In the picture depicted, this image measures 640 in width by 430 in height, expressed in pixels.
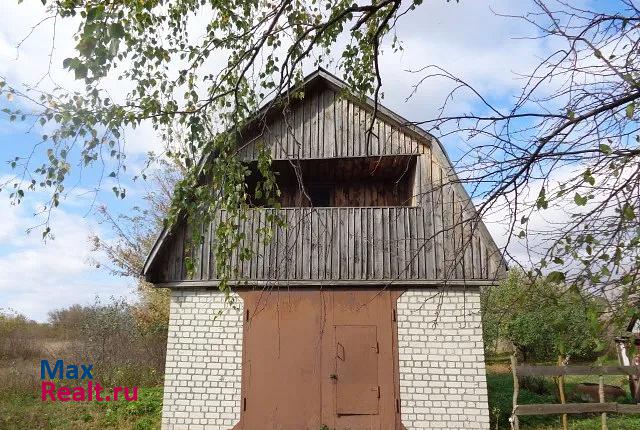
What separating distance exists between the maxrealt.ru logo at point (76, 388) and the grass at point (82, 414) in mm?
417

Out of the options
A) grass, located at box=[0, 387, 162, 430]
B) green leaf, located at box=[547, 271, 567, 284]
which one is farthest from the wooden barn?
green leaf, located at box=[547, 271, 567, 284]

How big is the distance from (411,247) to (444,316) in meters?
1.36

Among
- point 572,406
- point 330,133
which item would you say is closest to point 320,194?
point 330,133

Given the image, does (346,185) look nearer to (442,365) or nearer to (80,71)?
(442,365)

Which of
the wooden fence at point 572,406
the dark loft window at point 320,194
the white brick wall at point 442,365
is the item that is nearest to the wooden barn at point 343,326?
the white brick wall at point 442,365

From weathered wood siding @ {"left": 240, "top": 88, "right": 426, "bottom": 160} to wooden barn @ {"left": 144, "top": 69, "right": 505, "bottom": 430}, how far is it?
66mm

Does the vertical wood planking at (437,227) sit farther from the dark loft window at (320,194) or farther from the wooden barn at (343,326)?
the dark loft window at (320,194)

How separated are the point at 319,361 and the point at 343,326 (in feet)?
2.44

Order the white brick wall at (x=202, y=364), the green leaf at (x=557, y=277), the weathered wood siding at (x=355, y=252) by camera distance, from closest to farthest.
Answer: the green leaf at (x=557, y=277), the white brick wall at (x=202, y=364), the weathered wood siding at (x=355, y=252)

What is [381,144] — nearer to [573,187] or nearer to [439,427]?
[439,427]

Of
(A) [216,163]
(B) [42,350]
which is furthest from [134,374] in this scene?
(A) [216,163]

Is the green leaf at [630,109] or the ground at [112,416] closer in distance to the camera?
the green leaf at [630,109]

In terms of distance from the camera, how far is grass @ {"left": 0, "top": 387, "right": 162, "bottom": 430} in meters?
10.2

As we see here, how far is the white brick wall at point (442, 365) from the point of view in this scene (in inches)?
326
